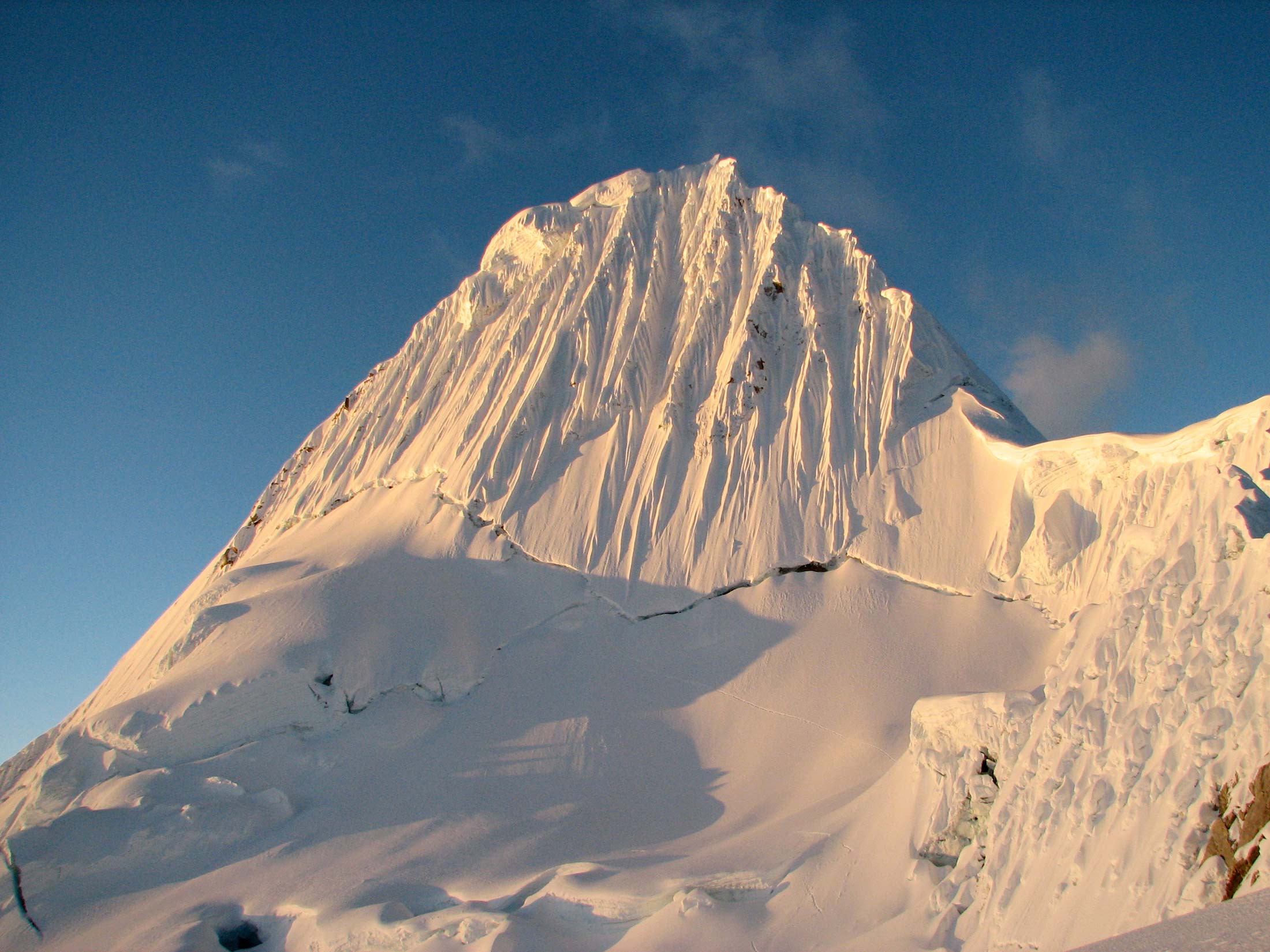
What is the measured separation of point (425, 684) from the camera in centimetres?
1417

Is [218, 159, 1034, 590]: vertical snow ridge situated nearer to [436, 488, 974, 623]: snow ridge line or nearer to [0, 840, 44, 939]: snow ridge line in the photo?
[436, 488, 974, 623]: snow ridge line

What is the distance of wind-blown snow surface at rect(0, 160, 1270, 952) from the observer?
6.37 metres

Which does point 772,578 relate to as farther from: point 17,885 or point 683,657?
point 17,885

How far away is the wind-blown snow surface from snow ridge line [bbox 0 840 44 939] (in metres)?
0.04

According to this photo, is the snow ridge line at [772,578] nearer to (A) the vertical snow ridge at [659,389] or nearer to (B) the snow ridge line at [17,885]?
(A) the vertical snow ridge at [659,389]

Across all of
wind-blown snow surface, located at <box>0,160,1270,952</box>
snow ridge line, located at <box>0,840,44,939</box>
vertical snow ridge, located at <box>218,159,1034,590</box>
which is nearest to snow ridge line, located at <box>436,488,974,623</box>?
wind-blown snow surface, located at <box>0,160,1270,952</box>

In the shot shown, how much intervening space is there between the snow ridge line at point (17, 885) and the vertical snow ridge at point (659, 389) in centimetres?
915

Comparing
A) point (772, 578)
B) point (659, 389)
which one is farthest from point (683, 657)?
point (659, 389)

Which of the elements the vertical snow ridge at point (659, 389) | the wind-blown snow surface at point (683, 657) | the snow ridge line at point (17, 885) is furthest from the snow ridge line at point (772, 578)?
Answer: the snow ridge line at point (17, 885)

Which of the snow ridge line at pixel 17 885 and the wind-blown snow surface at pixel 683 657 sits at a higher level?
the wind-blown snow surface at pixel 683 657

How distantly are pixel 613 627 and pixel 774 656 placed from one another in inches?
117

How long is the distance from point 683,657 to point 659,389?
21.9 ft

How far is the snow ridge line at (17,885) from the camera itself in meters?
10.3

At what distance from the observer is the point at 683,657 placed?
14.1m
